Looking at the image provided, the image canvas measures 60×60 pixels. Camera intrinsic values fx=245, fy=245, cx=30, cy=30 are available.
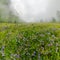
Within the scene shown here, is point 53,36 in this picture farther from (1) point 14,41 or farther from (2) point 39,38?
(1) point 14,41

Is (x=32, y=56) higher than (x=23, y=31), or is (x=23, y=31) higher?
(x=23, y=31)

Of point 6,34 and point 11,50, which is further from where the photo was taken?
point 6,34

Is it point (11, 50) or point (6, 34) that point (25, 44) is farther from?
point (6, 34)

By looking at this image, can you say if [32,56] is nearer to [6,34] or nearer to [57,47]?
[57,47]

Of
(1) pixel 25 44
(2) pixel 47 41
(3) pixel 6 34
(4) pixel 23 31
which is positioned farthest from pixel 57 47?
(3) pixel 6 34

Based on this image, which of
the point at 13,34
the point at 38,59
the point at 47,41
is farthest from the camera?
the point at 13,34

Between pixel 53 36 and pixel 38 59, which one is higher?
pixel 53 36

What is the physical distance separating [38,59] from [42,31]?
24.6 metres

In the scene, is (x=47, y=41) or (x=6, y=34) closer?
(x=47, y=41)

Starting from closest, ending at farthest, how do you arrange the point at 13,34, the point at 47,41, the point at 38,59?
1. the point at 38,59
2. the point at 47,41
3. the point at 13,34

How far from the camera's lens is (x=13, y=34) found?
142000 mm

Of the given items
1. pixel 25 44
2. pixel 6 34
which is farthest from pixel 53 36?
pixel 6 34

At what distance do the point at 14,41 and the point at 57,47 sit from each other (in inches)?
921

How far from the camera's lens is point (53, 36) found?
135 m
